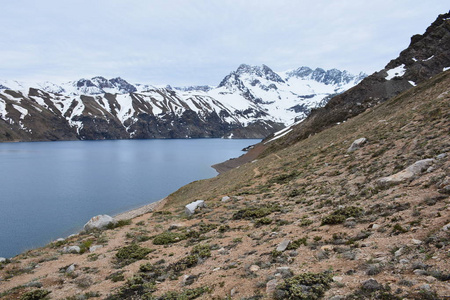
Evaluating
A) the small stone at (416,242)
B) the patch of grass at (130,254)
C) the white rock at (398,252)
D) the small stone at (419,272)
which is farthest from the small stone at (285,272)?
the patch of grass at (130,254)

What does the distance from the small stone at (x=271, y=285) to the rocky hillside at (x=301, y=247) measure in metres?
0.04

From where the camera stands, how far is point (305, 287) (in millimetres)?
7066

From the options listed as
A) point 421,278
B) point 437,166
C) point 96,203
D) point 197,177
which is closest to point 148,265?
point 421,278

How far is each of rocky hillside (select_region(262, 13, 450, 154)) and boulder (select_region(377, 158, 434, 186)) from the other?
2439 inches

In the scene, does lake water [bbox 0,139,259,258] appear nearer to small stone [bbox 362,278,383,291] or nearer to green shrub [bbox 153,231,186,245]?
green shrub [bbox 153,231,186,245]

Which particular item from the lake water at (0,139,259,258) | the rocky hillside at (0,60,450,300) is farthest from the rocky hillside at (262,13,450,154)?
the rocky hillside at (0,60,450,300)

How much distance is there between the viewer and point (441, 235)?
7.51 m

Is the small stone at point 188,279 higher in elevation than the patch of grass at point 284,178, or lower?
lower

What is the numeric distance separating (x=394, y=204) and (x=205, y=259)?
8273 millimetres

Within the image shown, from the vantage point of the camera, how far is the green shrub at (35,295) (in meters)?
10.8

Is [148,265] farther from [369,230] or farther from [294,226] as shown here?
[369,230]

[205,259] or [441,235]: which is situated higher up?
[441,235]

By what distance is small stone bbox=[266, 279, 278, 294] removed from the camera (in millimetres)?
7709

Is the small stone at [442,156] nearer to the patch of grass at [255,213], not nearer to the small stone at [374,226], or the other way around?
the small stone at [374,226]
